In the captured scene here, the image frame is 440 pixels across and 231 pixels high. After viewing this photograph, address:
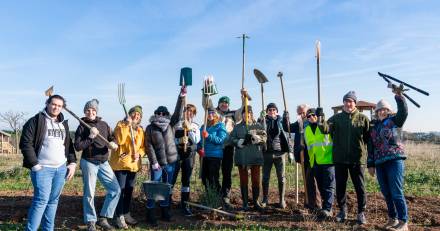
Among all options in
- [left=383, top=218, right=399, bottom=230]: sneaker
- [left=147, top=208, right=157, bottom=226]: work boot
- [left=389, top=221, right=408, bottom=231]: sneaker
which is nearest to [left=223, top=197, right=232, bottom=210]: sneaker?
[left=147, top=208, right=157, bottom=226]: work boot

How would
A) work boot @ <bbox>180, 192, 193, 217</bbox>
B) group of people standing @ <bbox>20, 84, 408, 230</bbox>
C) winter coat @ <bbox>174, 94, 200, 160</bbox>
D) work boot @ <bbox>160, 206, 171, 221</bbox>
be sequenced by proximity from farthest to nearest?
1. work boot @ <bbox>180, 192, 193, 217</bbox>
2. winter coat @ <bbox>174, 94, 200, 160</bbox>
3. work boot @ <bbox>160, 206, 171, 221</bbox>
4. group of people standing @ <bbox>20, 84, 408, 230</bbox>

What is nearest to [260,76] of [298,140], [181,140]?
[298,140]

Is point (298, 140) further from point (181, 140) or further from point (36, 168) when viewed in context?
point (36, 168)

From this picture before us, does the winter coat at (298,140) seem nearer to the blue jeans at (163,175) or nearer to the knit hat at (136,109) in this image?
the blue jeans at (163,175)

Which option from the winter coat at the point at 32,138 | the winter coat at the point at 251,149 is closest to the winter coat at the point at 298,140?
the winter coat at the point at 251,149

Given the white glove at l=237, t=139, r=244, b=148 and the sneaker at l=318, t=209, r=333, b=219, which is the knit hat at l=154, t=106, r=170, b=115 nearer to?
the white glove at l=237, t=139, r=244, b=148

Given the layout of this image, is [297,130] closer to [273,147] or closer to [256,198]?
[273,147]

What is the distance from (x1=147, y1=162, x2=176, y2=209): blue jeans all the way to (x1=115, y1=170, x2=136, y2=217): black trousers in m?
0.30

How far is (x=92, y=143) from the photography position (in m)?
5.63

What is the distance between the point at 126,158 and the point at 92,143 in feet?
1.82

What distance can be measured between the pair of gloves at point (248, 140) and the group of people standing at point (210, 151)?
2cm

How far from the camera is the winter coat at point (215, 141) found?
6.96 meters

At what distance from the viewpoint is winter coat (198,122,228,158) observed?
696 cm

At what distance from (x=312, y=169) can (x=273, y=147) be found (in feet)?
2.40
